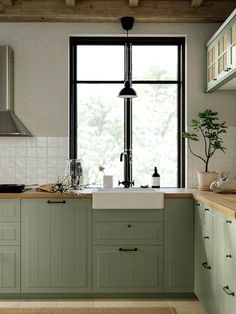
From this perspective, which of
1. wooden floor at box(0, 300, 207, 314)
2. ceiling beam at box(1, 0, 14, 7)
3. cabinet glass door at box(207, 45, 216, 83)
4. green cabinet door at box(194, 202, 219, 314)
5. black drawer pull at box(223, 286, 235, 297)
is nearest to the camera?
black drawer pull at box(223, 286, 235, 297)

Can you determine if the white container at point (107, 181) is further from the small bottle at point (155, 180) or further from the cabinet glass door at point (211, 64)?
the cabinet glass door at point (211, 64)

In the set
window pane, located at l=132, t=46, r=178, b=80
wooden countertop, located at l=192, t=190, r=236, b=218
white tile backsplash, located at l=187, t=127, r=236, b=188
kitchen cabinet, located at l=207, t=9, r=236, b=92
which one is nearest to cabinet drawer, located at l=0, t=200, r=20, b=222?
wooden countertop, located at l=192, t=190, r=236, b=218

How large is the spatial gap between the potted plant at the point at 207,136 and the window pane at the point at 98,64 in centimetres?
98

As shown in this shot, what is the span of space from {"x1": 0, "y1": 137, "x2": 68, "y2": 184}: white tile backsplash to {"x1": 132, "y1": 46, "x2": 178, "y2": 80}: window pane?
1.08m

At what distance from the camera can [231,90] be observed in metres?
5.36

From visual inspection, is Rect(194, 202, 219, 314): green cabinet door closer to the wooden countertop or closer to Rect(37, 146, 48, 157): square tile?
the wooden countertop

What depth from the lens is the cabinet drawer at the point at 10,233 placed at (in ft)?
14.7

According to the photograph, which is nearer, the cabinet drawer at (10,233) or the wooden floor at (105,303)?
the wooden floor at (105,303)

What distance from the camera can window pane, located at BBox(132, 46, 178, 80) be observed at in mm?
5531

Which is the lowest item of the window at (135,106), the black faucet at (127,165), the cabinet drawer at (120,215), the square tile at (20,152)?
the cabinet drawer at (120,215)

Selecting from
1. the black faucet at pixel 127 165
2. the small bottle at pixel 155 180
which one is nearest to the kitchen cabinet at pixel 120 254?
the small bottle at pixel 155 180

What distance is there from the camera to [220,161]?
538 cm

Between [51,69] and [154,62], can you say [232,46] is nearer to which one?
[154,62]

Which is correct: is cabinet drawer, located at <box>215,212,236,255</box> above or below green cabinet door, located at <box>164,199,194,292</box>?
Answer: above
